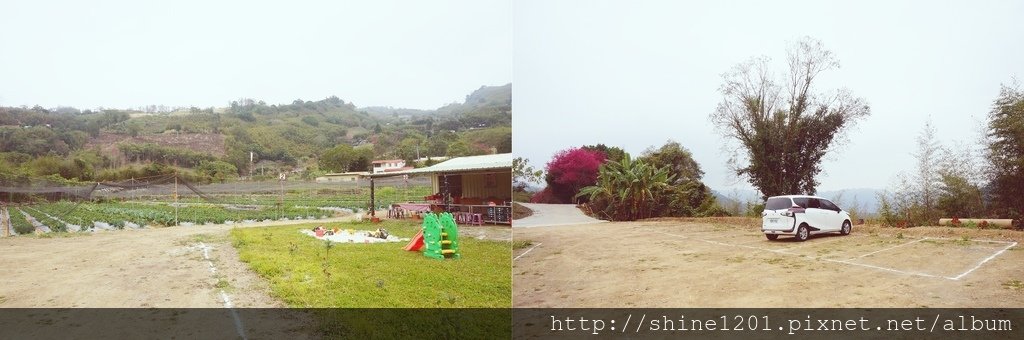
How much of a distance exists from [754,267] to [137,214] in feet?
14.3

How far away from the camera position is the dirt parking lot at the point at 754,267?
3760 mm

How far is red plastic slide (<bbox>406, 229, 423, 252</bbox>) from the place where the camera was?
4734mm

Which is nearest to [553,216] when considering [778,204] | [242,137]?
[778,204]

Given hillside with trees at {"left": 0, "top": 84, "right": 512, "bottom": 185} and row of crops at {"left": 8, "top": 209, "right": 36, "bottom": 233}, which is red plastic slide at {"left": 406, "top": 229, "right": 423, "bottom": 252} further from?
row of crops at {"left": 8, "top": 209, "right": 36, "bottom": 233}

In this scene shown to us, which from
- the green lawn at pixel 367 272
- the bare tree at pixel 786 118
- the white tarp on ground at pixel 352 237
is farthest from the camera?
the white tarp on ground at pixel 352 237

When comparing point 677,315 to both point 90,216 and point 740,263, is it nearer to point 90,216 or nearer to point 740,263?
point 740,263

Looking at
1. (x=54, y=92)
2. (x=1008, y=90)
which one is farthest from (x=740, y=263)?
(x=54, y=92)

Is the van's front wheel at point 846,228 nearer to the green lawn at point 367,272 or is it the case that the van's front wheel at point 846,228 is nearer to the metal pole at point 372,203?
the green lawn at point 367,272

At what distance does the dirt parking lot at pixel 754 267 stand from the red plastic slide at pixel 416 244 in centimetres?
80

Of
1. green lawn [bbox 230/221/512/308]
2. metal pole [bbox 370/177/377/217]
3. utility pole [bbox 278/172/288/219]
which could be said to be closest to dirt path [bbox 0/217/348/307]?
green lawn [bbox 230/221/512/308]

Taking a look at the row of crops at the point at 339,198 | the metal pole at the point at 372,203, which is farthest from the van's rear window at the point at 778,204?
the metal pole at the point at 372,203

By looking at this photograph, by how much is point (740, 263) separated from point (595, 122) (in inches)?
63.6

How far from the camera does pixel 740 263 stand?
4359mm

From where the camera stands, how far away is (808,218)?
4.45 metres
